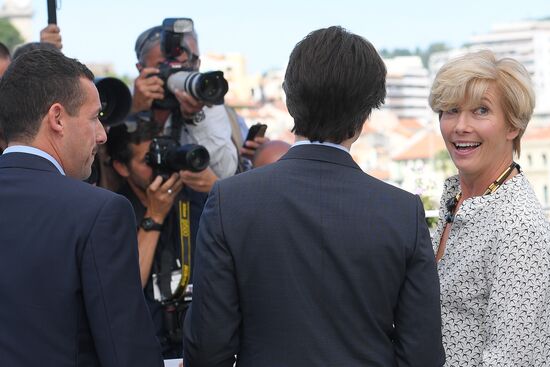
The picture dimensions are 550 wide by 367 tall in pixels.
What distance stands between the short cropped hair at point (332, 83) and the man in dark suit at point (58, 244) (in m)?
0.42

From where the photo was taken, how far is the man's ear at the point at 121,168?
11.2 ft

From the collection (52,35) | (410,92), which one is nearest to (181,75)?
(52,35)

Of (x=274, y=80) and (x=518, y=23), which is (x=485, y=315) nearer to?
(x=274, y=80)

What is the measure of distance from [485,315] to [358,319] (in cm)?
43

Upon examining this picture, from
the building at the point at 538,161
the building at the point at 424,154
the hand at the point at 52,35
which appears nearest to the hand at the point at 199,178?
the hand at the point at 52,35

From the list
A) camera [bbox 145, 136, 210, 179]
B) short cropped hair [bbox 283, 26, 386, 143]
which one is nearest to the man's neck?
short cropped hair [bbox 283, 26, 386, 143]

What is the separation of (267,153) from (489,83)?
4.88 feet

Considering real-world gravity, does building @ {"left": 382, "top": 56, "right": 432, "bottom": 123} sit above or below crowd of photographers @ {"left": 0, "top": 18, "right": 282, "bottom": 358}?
below

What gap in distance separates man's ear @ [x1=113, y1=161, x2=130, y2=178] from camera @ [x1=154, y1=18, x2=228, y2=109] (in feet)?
0.84

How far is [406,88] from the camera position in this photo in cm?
12356

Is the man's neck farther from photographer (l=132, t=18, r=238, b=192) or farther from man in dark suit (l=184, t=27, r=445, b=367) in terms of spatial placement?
photographer (l=132, t=18, r=238, b=192)

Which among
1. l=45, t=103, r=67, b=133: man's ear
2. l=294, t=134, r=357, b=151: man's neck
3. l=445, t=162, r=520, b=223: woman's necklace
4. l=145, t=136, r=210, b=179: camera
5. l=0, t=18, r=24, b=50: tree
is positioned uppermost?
l=45, t=103, r=67, b=133: man's ear

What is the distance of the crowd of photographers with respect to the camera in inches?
130

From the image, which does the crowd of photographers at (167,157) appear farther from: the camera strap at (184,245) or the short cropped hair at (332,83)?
the short cropped hair at (332,83)
